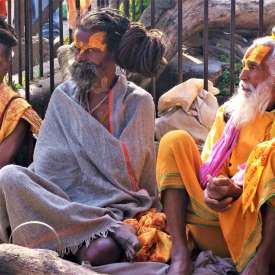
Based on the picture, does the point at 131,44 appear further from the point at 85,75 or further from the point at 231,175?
the point at 231,175

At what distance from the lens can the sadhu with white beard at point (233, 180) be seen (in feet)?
12.6

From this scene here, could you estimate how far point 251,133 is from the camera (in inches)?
167

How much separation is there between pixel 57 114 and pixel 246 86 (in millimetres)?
1257

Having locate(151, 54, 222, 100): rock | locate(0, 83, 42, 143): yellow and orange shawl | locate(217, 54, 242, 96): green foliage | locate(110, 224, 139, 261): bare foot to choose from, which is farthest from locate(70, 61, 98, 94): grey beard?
locate(217, 54, 242, 96): green foliage

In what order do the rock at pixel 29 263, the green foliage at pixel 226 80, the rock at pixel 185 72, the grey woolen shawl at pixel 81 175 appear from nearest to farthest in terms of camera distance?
the rock at pixel 29 263, the grey woolen shawl at pixel 81 175, the rock at pixel 185 72, the green foliage at pixel 226 80

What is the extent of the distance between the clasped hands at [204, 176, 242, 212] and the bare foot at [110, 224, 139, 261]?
578 mm

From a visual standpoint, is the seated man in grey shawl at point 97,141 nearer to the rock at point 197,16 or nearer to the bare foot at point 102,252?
the bare foot at point 102,252

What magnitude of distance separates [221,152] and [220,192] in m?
0.47

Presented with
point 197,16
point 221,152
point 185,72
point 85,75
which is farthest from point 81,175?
point 197,16

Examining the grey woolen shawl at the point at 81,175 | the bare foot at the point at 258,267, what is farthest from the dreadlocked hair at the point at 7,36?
the bare foot at the point at 258,267

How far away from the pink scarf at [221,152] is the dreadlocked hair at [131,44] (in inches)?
29.3

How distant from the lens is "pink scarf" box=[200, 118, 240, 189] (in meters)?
4.23

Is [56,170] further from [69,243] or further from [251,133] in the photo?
[251,133]

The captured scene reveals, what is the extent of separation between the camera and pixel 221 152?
428 cm
